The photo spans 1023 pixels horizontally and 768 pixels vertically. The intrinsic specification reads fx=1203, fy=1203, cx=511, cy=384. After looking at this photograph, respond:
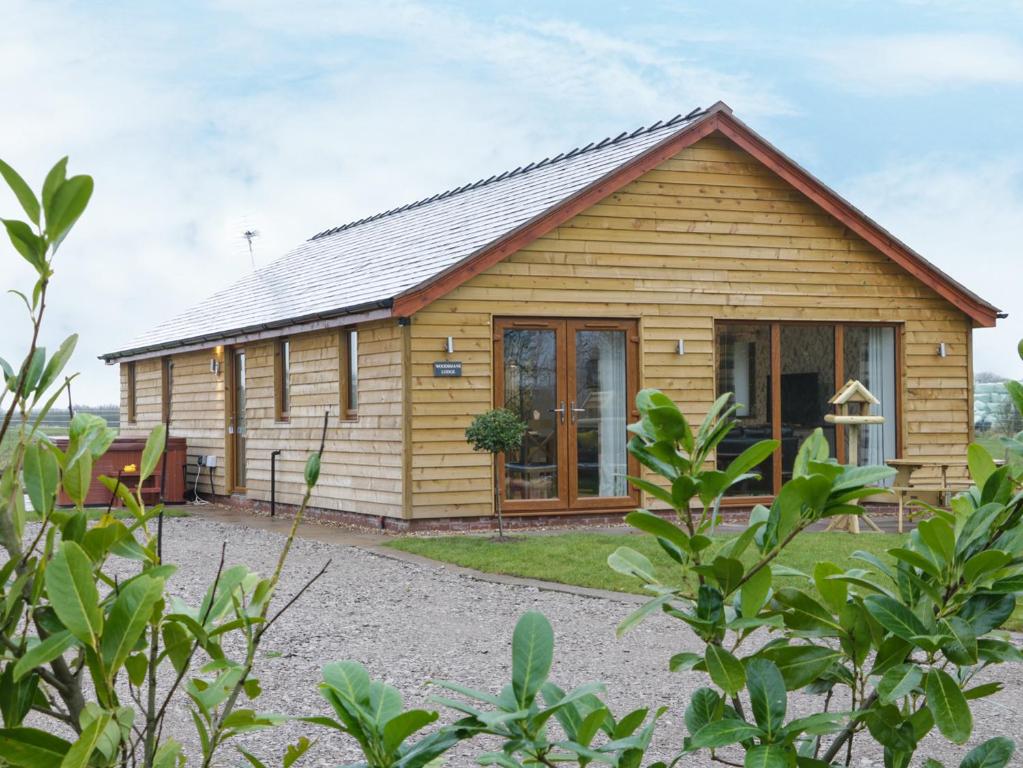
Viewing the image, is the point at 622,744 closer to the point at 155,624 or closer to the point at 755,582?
the point at 755,582

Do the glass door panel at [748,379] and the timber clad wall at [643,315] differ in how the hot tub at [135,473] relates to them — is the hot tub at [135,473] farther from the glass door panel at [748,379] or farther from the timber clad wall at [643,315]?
the glass door panel at [748,379]

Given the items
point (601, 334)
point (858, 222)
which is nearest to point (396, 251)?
point (601, 334)

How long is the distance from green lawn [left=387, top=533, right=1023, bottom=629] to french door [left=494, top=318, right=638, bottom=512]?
1259 mm

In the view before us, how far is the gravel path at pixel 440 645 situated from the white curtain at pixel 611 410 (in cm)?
377

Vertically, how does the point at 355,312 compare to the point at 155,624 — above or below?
above

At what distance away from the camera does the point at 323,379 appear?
14828 mm

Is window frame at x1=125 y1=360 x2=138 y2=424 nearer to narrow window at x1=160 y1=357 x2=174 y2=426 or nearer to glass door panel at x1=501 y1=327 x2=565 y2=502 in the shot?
narrow window at x1=160 y1=357 x2=174 y2=426

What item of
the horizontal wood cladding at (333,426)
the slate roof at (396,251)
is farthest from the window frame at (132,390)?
the horizontal wood cladding at (333,426)

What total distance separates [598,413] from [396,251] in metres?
4.12

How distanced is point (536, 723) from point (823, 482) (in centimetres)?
40

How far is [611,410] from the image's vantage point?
542 inches

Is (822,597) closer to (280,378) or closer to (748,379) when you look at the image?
(748,379)

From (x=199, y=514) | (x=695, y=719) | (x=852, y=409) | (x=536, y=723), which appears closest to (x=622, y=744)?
(x=536, y=723)

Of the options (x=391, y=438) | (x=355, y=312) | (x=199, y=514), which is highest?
(x=355, y=312)
